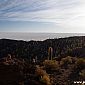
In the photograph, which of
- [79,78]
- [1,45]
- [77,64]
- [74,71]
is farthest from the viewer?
[1,45]

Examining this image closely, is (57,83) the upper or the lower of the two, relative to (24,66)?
lower

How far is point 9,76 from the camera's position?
22.3 meters

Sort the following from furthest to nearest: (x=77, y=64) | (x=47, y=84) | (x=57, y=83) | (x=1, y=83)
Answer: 1. (x=77, y=64)
2. (x=57, y=83)
3. (x=47, y=84)
4. (x=1, y=83)

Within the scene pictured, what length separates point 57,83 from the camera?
24.1 metres

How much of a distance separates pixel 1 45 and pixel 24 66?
344 feet

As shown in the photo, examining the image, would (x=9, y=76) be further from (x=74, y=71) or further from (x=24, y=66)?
(x=74, y=71)

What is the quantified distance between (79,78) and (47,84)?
5451 millimetres

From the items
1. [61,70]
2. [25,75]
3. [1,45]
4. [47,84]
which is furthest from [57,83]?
[1,45]

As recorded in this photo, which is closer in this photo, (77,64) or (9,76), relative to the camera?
(9,76)

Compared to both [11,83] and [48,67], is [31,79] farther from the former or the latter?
[48,67]

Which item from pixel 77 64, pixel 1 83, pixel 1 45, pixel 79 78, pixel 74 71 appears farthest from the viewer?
pixel 1 45

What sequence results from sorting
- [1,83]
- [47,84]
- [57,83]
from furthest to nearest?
1. [57,83]
2. [47,84]
3. [1,83]

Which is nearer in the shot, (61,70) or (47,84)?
(47,84)

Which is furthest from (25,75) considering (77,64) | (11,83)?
(77,64)
